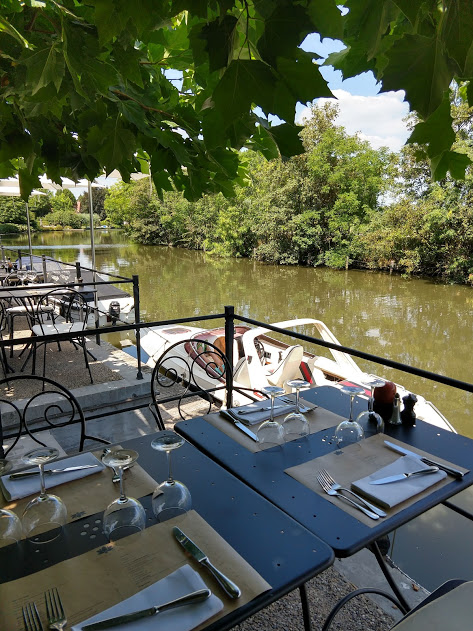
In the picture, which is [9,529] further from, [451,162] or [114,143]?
[451,162]

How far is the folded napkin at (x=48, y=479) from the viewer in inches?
50.5

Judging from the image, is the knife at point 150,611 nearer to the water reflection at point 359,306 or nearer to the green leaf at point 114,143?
the green leaf at point 114,143

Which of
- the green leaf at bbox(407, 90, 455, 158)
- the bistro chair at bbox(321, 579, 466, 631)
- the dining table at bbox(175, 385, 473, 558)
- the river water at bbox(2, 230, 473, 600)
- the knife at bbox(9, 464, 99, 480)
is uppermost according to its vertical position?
the green leaf at bbox(407, 90, 455, 158)

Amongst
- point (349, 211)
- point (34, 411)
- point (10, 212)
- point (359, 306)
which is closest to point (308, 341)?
point (34, 411)

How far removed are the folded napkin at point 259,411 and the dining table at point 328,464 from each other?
44 millimetres

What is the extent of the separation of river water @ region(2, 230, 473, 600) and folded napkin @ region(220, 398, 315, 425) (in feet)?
9.28

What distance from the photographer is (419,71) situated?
0.63 meters

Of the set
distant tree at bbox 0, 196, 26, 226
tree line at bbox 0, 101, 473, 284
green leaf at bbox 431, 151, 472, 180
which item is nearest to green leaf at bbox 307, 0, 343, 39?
green leaf at bbox 431, 151, 472, 180

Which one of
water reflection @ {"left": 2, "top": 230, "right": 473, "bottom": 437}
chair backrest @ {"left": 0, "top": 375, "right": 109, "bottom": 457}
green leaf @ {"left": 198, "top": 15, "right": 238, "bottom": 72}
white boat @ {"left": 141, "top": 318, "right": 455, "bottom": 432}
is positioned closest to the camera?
green leaf @ {"left": 198, "top": 15, "right": 238, "bottom": 72}

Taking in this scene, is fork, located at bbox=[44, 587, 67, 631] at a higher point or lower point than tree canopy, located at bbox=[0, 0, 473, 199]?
lower

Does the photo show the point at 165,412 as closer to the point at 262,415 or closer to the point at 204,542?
the point at 262,415

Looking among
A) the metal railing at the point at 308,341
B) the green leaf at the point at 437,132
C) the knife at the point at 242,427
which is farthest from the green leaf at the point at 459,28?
the knife at the point at 242,427

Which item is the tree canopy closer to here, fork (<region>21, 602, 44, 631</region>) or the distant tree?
fork (<region>21, 602, 44, 631</region>)

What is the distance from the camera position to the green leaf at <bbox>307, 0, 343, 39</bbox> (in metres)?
0.71
